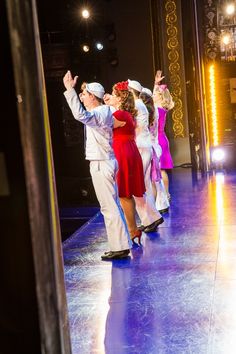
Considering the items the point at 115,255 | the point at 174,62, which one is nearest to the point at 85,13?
the point at 174,62

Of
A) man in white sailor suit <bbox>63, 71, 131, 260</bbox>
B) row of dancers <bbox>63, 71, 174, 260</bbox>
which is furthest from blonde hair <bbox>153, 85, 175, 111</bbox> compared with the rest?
man in white sailor suit <bbox>63, 71, 131, 260</bbox>

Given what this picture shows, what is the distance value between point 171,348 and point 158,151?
335 cm

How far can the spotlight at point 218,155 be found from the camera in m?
8.34

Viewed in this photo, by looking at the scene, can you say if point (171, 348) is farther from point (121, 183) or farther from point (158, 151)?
point (158, 151)

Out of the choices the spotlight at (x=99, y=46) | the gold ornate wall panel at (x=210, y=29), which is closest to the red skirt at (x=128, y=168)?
the gold ornate wall panel at (x=210, y=29)

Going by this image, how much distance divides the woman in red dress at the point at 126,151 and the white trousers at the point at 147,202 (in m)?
0.42

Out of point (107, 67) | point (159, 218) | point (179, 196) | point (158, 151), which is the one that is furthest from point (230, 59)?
point (159, 218)

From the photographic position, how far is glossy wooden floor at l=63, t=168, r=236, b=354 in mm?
2518

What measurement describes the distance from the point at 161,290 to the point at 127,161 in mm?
1294

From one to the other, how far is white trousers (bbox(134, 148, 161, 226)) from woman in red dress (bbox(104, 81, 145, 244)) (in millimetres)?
421

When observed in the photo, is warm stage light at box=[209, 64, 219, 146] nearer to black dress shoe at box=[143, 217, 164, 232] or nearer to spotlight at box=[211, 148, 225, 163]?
spotlight at box=[211, 148, 225, 163]

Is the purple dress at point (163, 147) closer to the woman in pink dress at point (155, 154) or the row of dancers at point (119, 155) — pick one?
the woman in pink dress at point (155, 154)

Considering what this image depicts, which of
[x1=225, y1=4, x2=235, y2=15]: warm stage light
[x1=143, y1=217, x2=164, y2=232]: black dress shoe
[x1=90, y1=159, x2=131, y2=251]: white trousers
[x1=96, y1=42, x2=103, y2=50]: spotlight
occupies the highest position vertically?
[x1=225, y1=4, x2=235, y2=15]: warm stage light

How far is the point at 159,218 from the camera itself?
194 inches
